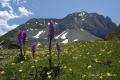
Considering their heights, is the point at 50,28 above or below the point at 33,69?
above

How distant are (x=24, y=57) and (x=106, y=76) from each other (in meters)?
11.5

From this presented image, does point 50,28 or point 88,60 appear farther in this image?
point 88,60

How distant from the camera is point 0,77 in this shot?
2073 centimetres

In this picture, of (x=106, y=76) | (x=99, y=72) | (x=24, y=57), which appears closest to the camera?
(x=106, y=76)

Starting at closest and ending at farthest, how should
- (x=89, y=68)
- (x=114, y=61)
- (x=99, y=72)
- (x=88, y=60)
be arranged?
1. (x=99, y=72)
2. (x=89, y=68)
3. (x=114, y=61)
4. (x=88, y=60)

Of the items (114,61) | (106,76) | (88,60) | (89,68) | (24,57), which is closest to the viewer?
(106,76)

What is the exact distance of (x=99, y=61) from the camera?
76.5 ft

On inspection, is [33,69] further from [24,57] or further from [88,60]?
[24,57]

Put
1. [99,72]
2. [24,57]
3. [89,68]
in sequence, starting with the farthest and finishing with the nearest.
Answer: [24,57]
[89,68]
[99,72]

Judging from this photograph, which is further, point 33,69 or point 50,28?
point 33,69

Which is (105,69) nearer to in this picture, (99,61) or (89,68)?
(89,68)

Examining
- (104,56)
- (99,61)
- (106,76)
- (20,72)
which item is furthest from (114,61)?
(20,72)

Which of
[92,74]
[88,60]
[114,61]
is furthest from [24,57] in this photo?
[92,74]

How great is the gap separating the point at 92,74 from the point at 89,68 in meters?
1.91
